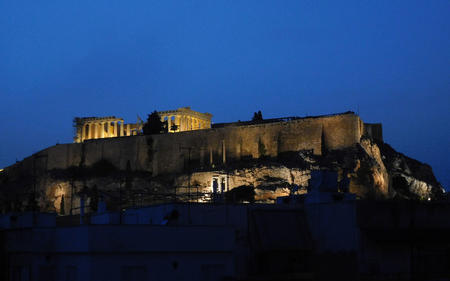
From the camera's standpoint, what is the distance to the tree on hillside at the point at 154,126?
6050cm

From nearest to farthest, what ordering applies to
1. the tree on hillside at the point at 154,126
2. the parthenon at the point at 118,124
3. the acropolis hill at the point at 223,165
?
1. the acropolis hill at the point at 223,165
2. the tree on hillside at the point at 154,126
3. the parthenon at the point at 118,124

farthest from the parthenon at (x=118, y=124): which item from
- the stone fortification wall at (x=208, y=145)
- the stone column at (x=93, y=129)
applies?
the stone fortification wall at (x=208, y=145)

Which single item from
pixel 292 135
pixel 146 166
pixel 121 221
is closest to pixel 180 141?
pixel 146 166

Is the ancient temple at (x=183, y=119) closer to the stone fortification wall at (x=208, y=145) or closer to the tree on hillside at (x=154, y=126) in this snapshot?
Answer: the tree on hillside at (x=154, y=126)

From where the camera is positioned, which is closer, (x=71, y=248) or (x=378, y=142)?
(x=71, y=248)

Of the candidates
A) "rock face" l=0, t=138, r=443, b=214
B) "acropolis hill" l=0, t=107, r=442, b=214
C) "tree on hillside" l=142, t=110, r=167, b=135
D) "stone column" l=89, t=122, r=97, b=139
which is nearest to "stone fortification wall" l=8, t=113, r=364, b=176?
"acropolis hill" l=0, t=107, r=442, b=214

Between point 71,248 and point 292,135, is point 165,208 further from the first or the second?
point 292,135

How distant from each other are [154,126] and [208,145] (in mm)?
9985

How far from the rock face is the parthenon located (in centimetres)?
880

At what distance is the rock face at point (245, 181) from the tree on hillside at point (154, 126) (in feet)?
19.5

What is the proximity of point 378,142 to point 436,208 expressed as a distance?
1341 inches

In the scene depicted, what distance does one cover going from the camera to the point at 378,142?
173 ft

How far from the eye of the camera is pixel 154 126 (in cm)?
6084

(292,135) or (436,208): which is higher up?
(292,135)
